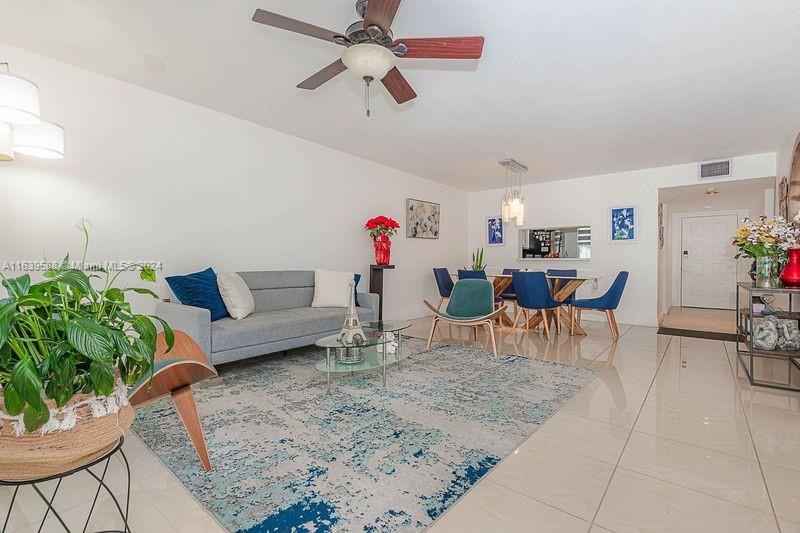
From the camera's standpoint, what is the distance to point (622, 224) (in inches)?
238

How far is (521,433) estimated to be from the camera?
212cm

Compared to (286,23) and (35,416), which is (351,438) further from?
(286,23)

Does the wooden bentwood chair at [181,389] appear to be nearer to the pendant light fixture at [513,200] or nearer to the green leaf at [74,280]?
the green leaf at [74,280]

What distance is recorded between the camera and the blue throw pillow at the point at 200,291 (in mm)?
3193

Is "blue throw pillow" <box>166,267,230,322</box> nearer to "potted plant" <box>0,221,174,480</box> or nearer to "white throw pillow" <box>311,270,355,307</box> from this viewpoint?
"white throw pillow" <box>311,270,355,307</box>

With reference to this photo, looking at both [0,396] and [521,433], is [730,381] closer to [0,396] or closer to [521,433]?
[521,433]

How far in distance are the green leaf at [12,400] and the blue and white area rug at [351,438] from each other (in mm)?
874

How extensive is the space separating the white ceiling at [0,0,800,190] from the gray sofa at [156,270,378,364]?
1.78 metres

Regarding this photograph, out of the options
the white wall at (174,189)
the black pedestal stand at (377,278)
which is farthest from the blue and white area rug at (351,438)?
the black pedestal stand at (377,278)

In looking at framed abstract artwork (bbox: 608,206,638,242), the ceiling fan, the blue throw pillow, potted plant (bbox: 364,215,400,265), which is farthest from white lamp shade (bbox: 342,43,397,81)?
framed abstract artwork (bbox: 608,206,638,242)

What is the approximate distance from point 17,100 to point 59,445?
2.26m

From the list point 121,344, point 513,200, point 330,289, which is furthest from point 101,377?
point 513,200

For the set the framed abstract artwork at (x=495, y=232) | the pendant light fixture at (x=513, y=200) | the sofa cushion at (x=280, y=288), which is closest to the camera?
the sofa cushion at (x=280, y=288)

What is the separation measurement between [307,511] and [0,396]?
3.42 ft
